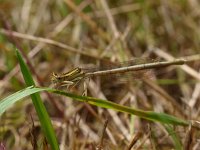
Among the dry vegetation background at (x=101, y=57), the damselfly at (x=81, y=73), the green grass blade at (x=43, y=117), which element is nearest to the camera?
the green grass blade at (x=43, y=117)

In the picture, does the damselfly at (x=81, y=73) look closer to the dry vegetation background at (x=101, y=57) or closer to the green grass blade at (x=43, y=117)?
the dry vegetation background at (x=101, y=57)

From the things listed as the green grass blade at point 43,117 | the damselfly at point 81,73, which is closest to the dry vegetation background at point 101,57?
the damselfly at point 81,73

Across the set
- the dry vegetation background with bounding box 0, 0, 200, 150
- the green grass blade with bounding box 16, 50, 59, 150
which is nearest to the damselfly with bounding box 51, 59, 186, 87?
the dry vegetation background with bounding box 0, 0, 200, 150

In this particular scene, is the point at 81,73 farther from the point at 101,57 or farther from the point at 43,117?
the point at 101,57

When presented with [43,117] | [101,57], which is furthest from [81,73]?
[101,57]

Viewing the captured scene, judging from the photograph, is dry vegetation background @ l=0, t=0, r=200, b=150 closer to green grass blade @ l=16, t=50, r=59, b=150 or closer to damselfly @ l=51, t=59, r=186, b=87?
damselfly @ l=51, t=59, r=186, b=87

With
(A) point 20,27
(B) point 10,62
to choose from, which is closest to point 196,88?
(B) point 10,62

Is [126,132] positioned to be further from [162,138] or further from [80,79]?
[80,79]

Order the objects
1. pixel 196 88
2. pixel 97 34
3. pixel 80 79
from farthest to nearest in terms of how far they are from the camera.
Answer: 1. pixel 97 34
2. pixel 196 88
3. pixel 80 79
